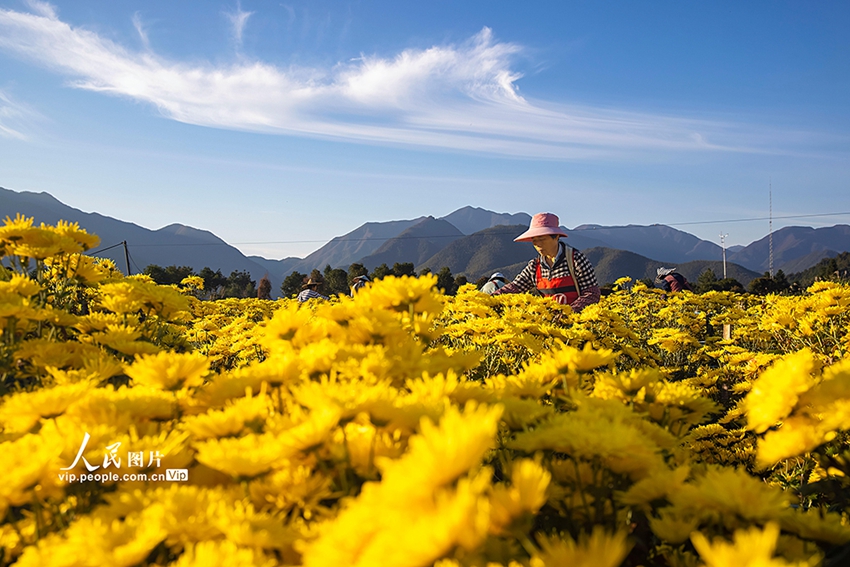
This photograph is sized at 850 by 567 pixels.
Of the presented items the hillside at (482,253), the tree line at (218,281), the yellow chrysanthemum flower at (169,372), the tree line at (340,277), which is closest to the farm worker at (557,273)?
the yellow chrysanthemum flower at (169,372)

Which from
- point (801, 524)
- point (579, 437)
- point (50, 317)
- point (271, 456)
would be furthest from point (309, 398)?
point (50, 317)

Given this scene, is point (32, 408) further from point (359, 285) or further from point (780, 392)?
point (359, 285)

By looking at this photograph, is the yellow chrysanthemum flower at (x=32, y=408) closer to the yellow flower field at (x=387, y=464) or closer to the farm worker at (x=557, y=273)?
the yellow flower field at (x=387, y=464)

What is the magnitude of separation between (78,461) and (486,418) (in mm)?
795

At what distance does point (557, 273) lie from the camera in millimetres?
5250

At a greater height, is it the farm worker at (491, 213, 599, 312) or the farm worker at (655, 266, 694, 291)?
the farm worker at (491, 213, 599, 312)

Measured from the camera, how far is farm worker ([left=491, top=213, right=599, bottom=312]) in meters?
5.14

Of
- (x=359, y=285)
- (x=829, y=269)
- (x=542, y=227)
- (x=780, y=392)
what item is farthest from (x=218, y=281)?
(x=780, y=392)

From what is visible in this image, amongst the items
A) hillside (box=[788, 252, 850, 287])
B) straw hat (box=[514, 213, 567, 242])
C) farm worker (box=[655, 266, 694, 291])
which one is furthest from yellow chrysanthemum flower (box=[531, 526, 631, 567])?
hillside (box=[788, 252, 850, 287])

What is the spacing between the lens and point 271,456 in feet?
2.75

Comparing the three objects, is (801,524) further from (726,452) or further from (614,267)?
(614,267)

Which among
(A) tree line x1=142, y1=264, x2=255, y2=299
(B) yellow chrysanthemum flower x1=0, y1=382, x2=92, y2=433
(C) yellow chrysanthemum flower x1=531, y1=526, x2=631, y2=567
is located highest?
(B) yellow chrysanthemum flower x1=0, y1=382, x2=92, y2=433

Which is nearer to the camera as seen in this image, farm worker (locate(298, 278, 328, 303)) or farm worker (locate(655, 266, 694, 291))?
farm worker (locate(298, 278, 328, 303))

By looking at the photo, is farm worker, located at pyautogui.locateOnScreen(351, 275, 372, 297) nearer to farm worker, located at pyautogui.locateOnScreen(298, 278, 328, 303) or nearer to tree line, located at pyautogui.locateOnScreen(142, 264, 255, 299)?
farm worker, located at pyautogui.locateOnScreen(298, 278, 328, 303)
